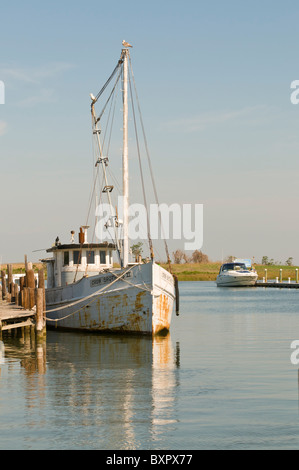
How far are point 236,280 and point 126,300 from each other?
7648cm

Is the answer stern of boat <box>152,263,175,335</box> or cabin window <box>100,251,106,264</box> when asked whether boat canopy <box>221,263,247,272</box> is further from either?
stern of boat <box>152,263,175,335</box>

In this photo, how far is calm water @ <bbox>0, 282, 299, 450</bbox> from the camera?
13250 mm

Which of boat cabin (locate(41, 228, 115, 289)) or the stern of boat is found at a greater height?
boat cabin (locate(41, 228, 115, 289))

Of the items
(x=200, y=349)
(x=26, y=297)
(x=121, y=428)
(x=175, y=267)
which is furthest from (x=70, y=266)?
(x=175, y=267)

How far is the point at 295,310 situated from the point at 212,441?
4088cm

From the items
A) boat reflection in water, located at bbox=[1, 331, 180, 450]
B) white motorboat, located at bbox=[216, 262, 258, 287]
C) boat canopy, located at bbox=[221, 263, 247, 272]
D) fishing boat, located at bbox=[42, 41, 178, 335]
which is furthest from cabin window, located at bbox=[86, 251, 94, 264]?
boat canopy, located at bbox=[221, 263, 247, 272]

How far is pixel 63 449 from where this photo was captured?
41.1ft

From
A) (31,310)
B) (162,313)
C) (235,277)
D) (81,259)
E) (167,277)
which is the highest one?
(81,259)

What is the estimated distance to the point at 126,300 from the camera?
99.1 ft

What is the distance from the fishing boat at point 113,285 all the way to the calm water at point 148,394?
115 centimetres

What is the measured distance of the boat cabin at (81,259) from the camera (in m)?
35.8

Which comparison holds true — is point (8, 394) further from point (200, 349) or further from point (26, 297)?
point (26, 297)

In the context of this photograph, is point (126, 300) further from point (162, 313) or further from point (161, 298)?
point (162, 313)

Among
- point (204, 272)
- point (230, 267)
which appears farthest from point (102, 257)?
point (204, 272)
